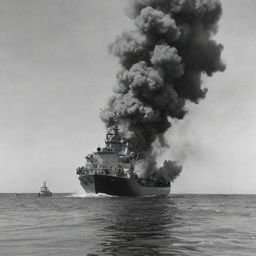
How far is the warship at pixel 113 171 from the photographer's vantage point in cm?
9153

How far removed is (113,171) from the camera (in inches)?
3730

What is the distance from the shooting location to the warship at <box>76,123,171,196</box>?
91.5m

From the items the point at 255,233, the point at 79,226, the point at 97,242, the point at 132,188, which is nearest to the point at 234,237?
the point at 255,233

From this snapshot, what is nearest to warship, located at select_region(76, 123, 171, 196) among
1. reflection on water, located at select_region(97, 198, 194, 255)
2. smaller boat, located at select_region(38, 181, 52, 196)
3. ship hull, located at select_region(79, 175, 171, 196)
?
ship hull, located at select_region(79, 175, 171, 196)

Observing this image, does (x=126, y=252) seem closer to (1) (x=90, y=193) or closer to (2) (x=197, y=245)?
(2) (x=197, y=245)

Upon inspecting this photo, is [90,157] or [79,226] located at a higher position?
[90,157]

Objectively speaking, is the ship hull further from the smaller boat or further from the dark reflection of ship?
the dark reflection of ship

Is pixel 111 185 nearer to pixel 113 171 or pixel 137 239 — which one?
pixel 113 171

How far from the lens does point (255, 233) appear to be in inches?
1139

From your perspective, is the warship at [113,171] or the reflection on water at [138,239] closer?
the reflection on water at [138,239]

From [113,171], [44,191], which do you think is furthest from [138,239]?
[44,191]

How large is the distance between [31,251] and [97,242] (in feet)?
12.5

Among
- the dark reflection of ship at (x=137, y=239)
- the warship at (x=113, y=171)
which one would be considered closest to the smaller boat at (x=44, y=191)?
the warship at (x=113, y=171)

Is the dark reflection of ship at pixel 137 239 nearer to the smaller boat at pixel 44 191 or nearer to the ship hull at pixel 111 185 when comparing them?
the ship hull at pixel 111 185
